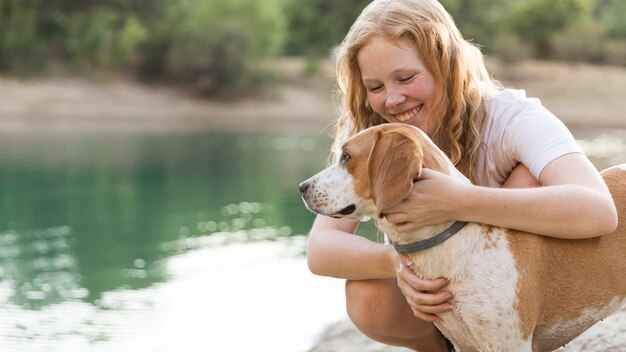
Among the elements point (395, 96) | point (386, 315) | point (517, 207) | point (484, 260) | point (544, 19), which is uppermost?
point (544, 19)

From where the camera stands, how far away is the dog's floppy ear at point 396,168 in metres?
2.77

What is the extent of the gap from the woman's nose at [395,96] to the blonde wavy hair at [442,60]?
0.50 feet

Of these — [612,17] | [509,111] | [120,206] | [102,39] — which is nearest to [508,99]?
[509,111]

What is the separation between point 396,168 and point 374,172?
0.13 meters

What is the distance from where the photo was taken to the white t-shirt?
3141 millimetres

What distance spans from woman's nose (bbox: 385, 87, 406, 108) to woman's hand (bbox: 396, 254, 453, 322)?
696 millimetres

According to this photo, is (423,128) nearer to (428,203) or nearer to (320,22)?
(428,203)

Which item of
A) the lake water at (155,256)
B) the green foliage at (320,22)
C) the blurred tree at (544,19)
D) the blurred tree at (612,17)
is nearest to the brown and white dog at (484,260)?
the lake water at (155,256)

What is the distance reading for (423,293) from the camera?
9.71 feet

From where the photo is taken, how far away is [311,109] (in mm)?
34406

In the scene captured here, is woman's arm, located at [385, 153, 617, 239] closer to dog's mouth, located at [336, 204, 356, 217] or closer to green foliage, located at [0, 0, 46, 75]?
dog's mouth, located at [336, 204, 356, 217]

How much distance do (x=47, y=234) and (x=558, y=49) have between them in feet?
136

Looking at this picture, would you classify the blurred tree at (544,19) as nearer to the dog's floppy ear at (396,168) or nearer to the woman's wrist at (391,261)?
the woman's wrist at (391,261)

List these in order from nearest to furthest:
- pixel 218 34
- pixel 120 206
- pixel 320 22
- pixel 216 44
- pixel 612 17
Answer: pixel 120 206 < pixel 216 44 < pixel 218 34 < pixel 320 22 < pixel 612 17
